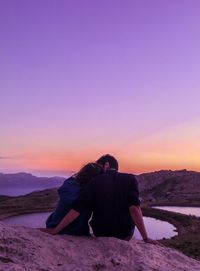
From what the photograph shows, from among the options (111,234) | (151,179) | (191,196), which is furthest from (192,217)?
(151,179)

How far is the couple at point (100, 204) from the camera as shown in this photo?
34.2 feet

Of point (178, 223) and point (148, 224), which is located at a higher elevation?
point (178, 223)

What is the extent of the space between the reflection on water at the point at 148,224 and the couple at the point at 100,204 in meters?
32.2

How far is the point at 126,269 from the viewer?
28.2 feet

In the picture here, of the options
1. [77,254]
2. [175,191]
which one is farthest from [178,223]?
[175,191]

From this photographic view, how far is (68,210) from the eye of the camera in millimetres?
10734

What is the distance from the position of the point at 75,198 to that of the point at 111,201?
810mm

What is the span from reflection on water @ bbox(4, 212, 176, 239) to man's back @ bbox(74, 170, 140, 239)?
105 feet

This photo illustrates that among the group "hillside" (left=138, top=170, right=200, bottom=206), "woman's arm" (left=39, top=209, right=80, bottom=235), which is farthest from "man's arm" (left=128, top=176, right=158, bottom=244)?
"hillside" (left=138, top=170, right=200, bottom=206)

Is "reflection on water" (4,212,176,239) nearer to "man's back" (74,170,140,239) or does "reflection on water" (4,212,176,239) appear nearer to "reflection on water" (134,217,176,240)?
"reflection on water" (134,217,176,240)

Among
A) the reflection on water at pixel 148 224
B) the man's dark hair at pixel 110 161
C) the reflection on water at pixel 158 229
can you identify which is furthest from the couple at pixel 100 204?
the reflection on water at pixel 158 229

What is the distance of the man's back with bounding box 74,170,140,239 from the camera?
10.5 m

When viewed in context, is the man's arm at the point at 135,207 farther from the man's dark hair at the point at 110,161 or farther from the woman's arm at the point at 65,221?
the woman's arm at the point at 65,221

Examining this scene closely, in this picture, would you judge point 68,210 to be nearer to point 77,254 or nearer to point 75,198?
point 75,198
